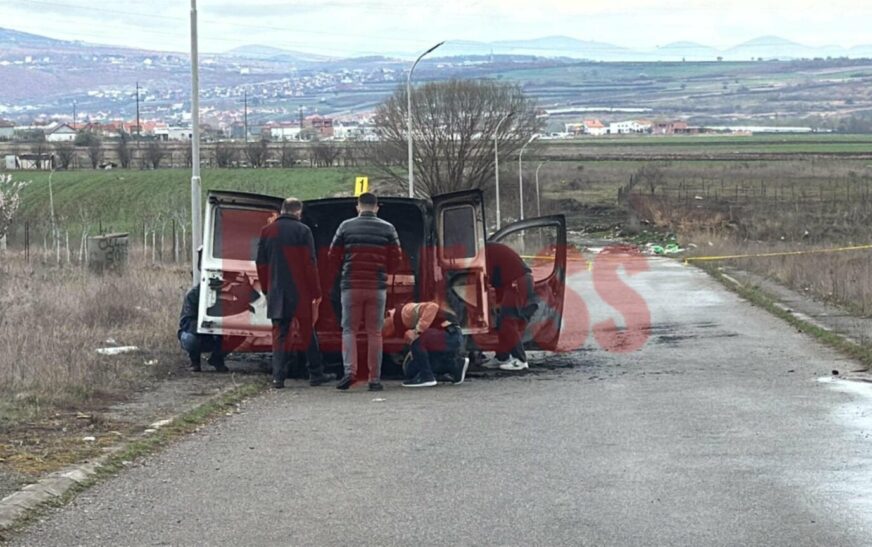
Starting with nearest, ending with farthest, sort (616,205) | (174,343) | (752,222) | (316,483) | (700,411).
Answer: (316,483), (700,411), (174,343), (752,222), (616,205)

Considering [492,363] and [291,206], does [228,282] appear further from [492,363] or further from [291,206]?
[492,363]

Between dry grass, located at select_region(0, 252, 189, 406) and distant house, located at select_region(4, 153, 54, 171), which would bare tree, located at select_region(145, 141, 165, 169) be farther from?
dry grass, located at select_region(0, 252, 189, 406)

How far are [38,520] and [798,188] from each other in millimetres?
83176

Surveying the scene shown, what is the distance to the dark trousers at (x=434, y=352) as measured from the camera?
1332 cm

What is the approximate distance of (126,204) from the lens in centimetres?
6309

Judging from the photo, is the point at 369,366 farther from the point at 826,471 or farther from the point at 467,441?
the point at 826,471

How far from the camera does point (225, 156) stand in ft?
258

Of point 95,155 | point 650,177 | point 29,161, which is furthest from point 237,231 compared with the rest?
point 650,177

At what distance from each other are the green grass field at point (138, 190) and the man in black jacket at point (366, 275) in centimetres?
3532

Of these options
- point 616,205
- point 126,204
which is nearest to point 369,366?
point 126,204

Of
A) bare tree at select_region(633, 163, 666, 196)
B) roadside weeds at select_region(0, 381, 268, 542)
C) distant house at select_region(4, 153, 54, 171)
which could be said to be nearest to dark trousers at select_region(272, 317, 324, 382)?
roadside weeds at select_region(0, 381, 268, 542)

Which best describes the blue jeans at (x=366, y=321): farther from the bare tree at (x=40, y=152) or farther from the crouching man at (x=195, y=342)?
the bare tree at (x=40, y=152)

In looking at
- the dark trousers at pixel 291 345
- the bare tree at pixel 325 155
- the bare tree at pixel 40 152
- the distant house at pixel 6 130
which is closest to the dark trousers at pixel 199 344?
the dark trousers at pixel 291 345

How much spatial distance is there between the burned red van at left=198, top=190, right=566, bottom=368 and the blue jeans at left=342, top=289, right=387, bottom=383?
107 centimetres
